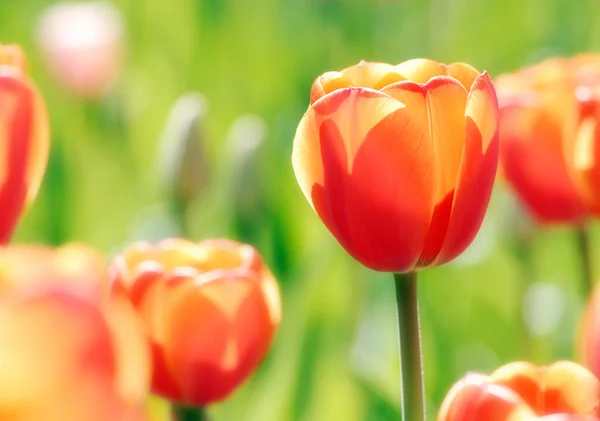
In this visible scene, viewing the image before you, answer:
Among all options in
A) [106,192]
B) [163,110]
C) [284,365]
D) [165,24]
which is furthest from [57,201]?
[165,24]

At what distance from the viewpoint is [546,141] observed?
1.93 feet

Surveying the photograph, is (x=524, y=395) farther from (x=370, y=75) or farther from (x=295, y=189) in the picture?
(x=295, y=189)

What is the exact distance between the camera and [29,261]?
0.21 metres

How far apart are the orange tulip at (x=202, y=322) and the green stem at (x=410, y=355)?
2.2 inches

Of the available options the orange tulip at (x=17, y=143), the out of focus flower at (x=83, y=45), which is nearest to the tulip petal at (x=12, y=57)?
the orange tulip at (x=17, y=143)

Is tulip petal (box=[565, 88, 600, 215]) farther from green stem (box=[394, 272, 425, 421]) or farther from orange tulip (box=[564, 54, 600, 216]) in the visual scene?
green stem (box=[394, 272, 425, 421])

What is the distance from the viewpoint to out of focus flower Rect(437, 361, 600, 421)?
0.85ft

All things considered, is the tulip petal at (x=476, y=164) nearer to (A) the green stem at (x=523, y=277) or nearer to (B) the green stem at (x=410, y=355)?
(B) the green stem at (x=410, y=355)

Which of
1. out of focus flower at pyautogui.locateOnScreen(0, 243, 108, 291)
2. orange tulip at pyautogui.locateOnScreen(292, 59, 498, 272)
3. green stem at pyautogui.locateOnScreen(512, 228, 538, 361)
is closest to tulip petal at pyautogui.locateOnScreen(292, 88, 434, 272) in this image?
orange tulip at pyautogui.locateOnScreen(292, 59, 498, 272)

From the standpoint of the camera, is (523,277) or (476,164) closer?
(476,164)

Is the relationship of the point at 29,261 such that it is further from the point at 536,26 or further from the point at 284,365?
the point at 536,26

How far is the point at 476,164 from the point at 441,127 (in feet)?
0.06

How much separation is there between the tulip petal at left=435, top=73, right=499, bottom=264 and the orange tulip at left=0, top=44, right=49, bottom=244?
0.14m

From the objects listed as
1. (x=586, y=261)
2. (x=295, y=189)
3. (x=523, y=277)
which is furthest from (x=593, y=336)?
(x=295, y=189)
